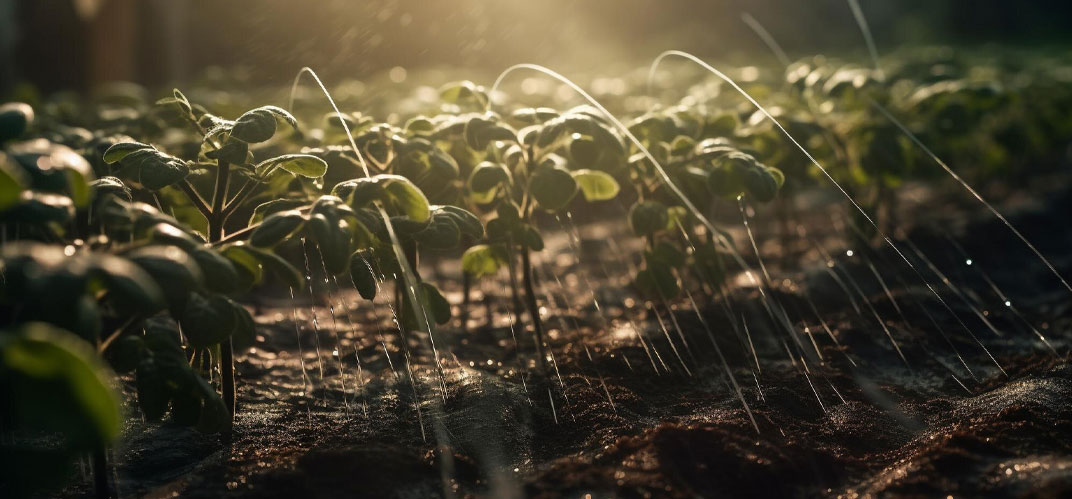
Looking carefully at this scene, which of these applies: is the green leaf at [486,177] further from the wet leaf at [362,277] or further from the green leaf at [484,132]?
the wet leaf at [362,277]

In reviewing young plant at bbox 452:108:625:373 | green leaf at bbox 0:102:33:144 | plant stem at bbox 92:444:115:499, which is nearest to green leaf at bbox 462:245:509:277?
young plant at bbox 452:108:625:373

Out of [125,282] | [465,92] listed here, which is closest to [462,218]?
[465,92]

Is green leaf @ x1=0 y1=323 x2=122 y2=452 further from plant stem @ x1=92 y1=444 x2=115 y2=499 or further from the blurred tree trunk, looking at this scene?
the blurred tree trunk

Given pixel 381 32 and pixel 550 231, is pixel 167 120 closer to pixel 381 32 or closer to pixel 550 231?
pixel 550 231

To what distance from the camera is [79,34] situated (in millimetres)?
10258

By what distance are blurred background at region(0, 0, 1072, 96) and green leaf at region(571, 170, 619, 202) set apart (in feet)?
19.2

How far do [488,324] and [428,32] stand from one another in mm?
12981

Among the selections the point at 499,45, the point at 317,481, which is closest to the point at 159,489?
the point at 317,481

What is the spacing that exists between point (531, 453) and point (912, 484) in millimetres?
804

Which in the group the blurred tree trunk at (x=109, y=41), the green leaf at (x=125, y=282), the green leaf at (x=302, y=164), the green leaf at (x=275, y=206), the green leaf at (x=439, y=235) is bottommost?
the green leaf at (x=125, y=282)

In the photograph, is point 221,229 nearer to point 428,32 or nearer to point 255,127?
point 255,127

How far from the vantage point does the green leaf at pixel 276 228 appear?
1.42 m

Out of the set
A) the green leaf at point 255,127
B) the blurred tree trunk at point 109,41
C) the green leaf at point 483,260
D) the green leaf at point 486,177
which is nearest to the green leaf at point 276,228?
the green leaf at point 255,127

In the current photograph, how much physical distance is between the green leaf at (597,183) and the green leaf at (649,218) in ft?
0.34
